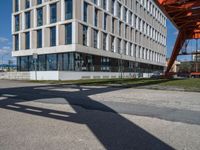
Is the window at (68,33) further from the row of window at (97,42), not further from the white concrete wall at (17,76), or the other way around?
the white concrete wall at (17,76)

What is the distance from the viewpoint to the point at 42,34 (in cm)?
3844

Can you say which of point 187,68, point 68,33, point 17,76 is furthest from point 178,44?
point 17,76

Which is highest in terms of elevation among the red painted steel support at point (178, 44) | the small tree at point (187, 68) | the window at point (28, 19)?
the window at point (28, 19)

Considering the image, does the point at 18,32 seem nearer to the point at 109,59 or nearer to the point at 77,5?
the point at 77,5

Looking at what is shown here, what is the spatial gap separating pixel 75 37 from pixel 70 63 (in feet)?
12.8

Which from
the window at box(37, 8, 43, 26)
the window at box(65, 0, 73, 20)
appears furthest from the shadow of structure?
the window at box(37, 8, 43, 26)

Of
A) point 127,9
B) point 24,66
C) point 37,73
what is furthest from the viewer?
point 127,9

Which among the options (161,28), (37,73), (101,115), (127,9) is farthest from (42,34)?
(161,28)

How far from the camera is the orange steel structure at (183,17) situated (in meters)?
18.4

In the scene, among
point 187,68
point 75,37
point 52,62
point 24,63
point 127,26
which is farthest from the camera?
point 127,26

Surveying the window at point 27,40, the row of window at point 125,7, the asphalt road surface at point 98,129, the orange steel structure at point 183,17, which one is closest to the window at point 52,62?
the window at point 27,40

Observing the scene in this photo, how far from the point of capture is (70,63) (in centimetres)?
3478

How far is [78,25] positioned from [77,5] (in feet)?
9.63

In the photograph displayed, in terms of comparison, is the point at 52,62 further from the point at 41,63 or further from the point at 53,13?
the point at 53,13
